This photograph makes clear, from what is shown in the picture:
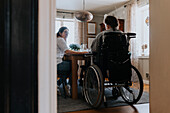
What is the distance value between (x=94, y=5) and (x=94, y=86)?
4.22m

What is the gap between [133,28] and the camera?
15.4ft

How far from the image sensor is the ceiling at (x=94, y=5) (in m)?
5.21

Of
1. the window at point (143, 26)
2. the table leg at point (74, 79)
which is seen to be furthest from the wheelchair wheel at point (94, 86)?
the window at point (143, 26)

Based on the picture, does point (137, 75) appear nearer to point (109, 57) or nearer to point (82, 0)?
point (109, 57)

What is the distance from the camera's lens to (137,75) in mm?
2059

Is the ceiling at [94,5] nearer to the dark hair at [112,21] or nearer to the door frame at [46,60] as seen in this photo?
the dark hair at [112,21]

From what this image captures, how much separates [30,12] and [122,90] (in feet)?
6.57

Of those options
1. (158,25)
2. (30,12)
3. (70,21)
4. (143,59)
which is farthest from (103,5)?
(30,12)

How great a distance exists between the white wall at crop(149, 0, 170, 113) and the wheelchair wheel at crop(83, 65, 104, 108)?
573 millimetres

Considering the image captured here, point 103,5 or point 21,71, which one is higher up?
point 103,5

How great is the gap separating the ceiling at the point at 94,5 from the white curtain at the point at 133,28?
1.53ft

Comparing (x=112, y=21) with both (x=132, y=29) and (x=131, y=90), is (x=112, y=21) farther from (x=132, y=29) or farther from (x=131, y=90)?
(x=132, y=29)

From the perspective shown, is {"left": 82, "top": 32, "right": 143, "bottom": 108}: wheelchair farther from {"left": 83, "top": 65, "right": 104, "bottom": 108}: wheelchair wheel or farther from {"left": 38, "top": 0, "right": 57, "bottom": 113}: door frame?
{"left": 38, "top": 0, "right": 57, "bottom": 113}: door frame

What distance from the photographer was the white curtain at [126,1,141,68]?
4.55 m
